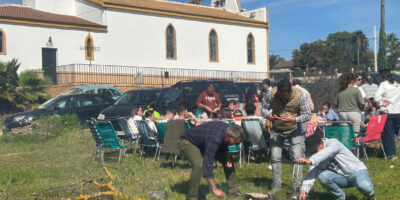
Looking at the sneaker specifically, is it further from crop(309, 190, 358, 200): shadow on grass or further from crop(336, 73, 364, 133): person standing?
crop(336, 73, 364, 133): person standing

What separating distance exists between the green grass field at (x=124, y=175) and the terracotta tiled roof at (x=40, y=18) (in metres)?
21.9

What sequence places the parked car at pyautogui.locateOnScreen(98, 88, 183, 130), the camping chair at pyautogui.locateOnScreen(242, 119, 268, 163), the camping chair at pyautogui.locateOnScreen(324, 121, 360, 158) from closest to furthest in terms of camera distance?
the camping chair at pyautogui.locateOnScreen(324, 121, 360, 158)
the camping chair at pyautogui.locateOnScreen(242, 119, 268, 163)
the parked car at pyautogui.locateOnScreen(98, 88, 183, 130)

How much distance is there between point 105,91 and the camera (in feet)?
73.5

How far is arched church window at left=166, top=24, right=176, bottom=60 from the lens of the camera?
41.3 metres

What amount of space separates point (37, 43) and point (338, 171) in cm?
3042

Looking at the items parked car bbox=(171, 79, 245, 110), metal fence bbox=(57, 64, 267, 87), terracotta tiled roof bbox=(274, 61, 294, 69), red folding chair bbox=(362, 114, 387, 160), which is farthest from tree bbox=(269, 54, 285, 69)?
red folding chair bbox=(362, 114, 387, 160)

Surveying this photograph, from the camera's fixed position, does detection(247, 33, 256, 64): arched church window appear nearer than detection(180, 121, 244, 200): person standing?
No

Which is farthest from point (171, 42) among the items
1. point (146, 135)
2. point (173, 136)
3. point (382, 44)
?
point (173, 136)

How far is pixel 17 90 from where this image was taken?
25.5 meters

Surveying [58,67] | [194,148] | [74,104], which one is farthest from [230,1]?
[194,148]

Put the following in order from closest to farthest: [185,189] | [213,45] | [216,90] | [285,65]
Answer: [185,189] < [216,90] < [213,45] < [285,65]

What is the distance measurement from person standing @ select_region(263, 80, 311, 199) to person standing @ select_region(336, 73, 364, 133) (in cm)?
277

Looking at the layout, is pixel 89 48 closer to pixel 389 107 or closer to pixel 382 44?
pixel 382 44

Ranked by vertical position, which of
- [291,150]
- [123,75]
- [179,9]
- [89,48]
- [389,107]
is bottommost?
[291,150]
